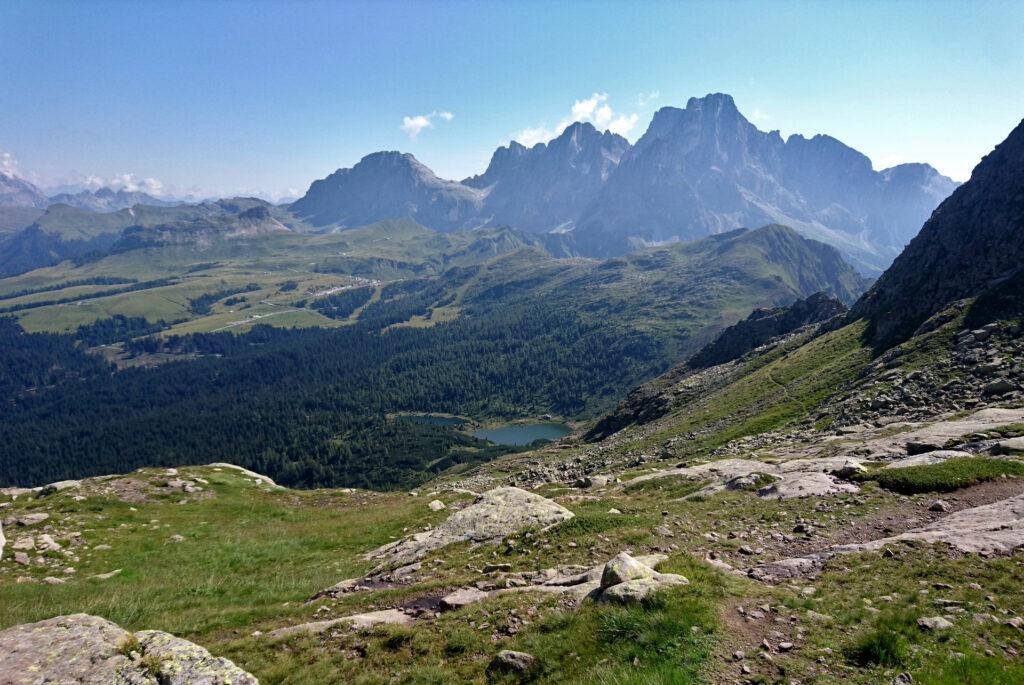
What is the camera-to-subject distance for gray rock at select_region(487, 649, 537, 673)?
43.7 feet

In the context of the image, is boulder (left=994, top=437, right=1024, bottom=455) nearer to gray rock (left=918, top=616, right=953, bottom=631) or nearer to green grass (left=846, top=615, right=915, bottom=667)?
gray rock (left=918, top=616, right=953, bottom=631)

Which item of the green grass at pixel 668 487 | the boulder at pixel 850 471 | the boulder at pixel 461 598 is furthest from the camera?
the green grass at pixel 668 487

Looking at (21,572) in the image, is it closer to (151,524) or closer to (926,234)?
(151,524)

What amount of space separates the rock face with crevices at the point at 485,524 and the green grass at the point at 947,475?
18078 millimetres

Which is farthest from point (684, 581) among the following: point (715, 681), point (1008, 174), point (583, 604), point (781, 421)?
point (1008, 174)

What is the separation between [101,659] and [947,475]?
36623 millimetres

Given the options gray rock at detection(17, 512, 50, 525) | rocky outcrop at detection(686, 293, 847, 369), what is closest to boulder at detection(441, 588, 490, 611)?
gray rock at detection(17, 512, 50, 525)

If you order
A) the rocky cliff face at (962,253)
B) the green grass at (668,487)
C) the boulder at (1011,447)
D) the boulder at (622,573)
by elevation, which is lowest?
the green grass at (668,487)

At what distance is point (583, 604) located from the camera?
51.0 feet

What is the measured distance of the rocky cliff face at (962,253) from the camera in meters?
77.8

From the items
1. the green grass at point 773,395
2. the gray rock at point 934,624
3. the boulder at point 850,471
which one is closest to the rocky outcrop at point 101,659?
the gray rock at point 934,624

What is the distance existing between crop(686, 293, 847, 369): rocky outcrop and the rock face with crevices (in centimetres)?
14647

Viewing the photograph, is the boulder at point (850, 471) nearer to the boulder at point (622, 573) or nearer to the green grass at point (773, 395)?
the boulder at point (622, 573)

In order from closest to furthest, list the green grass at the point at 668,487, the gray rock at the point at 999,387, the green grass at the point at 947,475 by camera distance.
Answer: the green grass at the point at 947,475
the green grass at the point at 668,487
the gray rock at the point at 999,387
